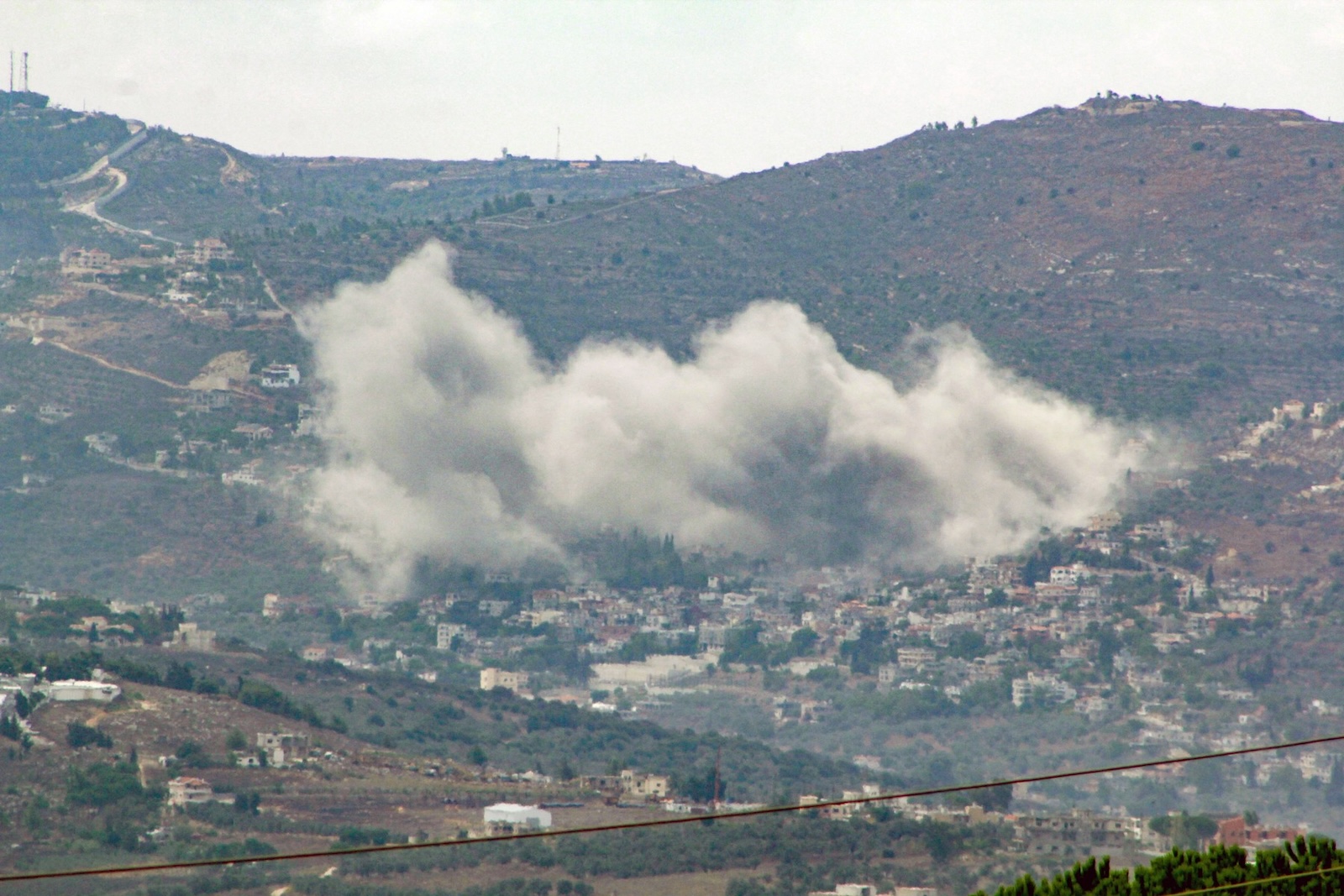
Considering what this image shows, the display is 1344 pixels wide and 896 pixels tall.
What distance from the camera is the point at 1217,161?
135m

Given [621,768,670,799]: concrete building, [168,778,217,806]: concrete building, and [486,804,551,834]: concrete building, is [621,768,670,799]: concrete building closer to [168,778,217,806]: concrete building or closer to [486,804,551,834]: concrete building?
[486,804,551,834]: concrete building

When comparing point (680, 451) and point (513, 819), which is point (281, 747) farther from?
point (680, 451)

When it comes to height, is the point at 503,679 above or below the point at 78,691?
above

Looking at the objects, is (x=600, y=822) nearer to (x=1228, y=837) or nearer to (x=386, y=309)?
(x=1228, y=837)

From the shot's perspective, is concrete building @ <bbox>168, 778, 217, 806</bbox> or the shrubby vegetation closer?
the shrubby vegetation

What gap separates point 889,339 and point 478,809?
72.4 metres

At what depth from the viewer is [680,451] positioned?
121 meters

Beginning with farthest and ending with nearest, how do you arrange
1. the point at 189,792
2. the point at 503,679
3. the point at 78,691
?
the point at 503,679 < the point at 78,691 < the point at 189,792

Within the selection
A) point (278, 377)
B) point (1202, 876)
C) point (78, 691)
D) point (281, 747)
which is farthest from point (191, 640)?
point (1202, 876)

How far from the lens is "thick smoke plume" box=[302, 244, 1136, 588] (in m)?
116

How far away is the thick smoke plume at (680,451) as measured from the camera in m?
116

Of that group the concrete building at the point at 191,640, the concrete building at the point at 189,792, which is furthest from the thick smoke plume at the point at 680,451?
the concrete building at the point at 189,792

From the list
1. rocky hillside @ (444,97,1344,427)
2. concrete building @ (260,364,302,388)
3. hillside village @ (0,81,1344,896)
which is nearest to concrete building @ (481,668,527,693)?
hillside village @ (0,81,1344,896)

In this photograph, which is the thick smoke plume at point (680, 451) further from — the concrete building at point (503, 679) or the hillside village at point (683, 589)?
the concrete building at point (503, 679)
